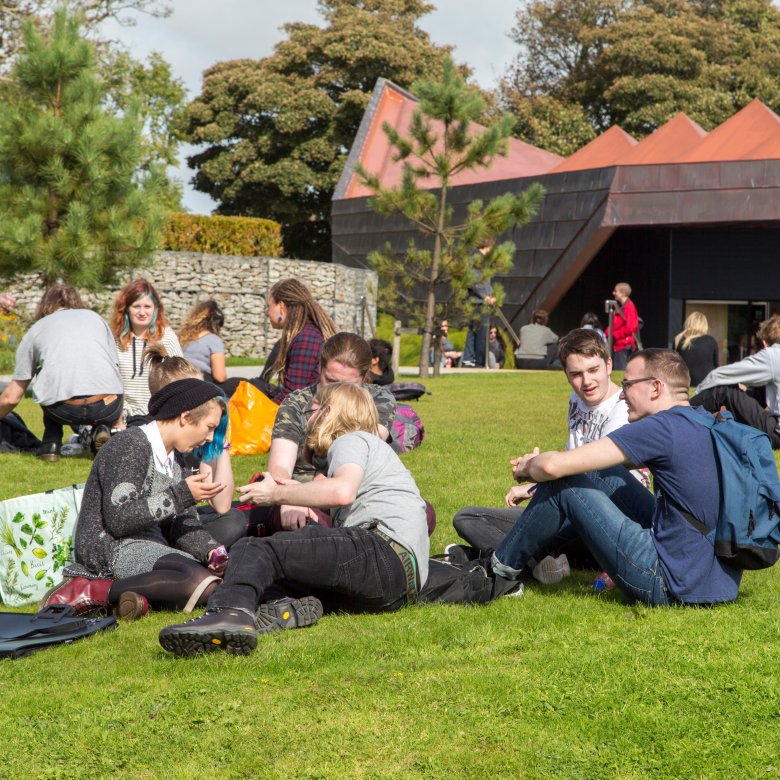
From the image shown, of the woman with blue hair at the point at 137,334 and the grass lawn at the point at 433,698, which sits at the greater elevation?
the woman with blue hair at the point at 137,334

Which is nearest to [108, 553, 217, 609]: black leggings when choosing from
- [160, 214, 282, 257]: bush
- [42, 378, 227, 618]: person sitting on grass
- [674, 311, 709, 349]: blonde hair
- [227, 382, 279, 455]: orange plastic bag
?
[42, 378, 227, 618]: person sitting on grass

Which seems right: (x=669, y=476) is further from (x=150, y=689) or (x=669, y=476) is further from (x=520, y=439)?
(x=520, y=439)

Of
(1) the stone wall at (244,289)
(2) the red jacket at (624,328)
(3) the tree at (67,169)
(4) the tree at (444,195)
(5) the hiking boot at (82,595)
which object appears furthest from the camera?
(1) the stone wall at (244,289)

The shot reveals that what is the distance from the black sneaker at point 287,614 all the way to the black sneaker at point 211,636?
0.28 meters

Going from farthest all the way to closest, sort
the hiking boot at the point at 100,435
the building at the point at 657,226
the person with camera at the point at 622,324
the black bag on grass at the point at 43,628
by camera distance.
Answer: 1. the building at the point at 657,226
2. the person with camera at the point at 622,324
3. the hiking boot at the point at 100,435
4. the black bag on grass at the point at 43,628

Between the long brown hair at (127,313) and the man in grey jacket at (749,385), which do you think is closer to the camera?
the man in grey jacket at (749,385)

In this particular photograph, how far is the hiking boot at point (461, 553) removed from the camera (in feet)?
16.7

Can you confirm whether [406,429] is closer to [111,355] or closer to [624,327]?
[111,355]

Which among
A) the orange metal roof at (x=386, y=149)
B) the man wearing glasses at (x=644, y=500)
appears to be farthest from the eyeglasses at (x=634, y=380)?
the orange metal roof at (x=386, y=149)

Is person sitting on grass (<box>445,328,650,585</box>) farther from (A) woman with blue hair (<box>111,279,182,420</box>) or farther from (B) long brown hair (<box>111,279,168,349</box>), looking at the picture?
(B) long brown hair (<box>111,279,168,349</box>)

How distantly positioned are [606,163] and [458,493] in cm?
1786

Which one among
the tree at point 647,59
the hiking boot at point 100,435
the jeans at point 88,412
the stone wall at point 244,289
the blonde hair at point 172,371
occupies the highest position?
the tree at point 647,59

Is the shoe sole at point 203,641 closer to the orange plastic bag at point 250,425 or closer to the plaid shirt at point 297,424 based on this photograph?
the plaid shirt at point 297,424

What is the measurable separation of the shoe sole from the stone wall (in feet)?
69.0
